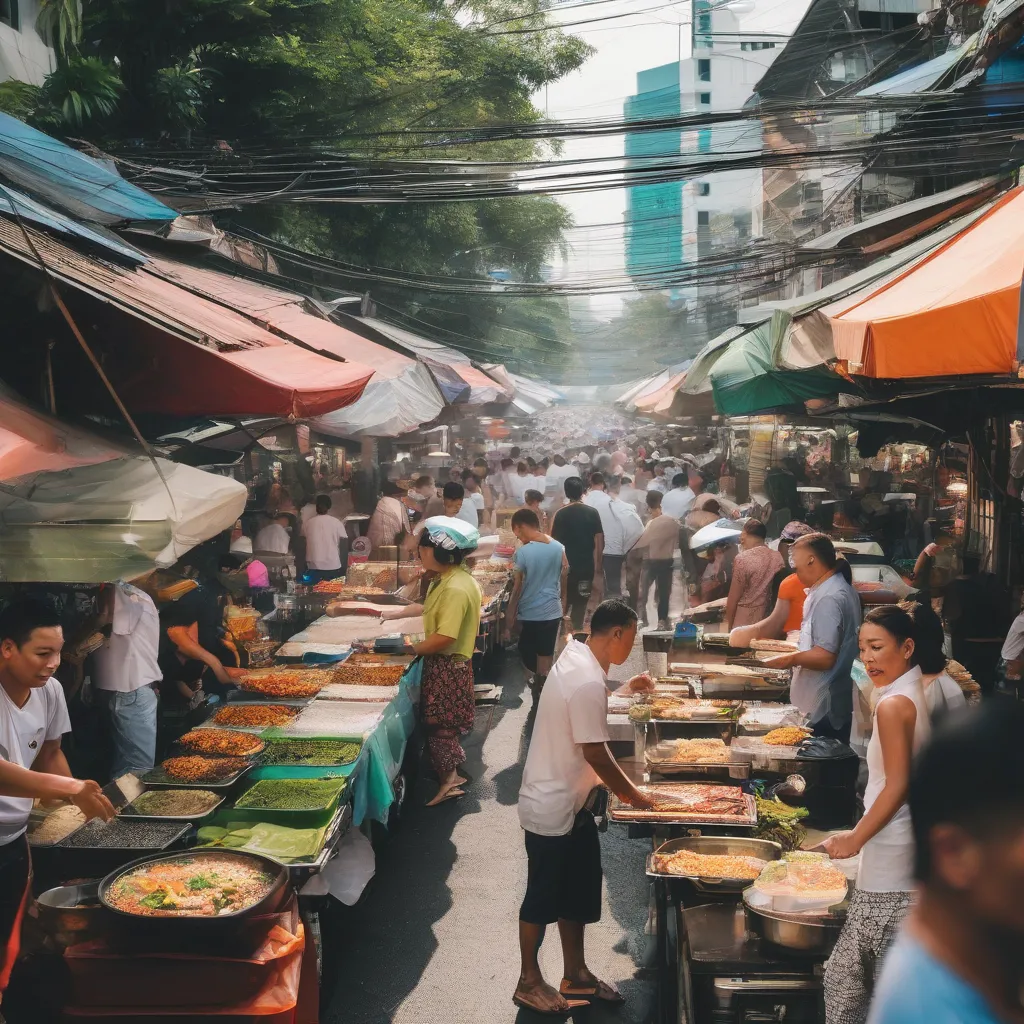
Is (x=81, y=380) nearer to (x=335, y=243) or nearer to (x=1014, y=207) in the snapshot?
(x=1014, y=207)

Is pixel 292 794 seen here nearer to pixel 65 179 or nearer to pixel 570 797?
pixel 570 797

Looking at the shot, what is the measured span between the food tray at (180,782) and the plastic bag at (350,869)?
2.39 ft

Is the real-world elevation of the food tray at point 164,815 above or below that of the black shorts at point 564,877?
above

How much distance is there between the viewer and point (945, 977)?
1.82m

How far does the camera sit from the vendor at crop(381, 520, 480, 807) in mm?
7637

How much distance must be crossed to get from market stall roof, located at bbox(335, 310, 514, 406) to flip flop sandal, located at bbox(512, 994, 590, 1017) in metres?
11.1

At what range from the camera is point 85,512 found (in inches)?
205

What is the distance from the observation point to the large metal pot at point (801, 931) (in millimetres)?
4301

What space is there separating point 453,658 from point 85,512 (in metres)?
3.43

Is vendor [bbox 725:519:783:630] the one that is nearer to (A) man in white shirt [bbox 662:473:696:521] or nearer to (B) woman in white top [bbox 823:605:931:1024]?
(B) woman in white top [bbox 823:605:931:1024]

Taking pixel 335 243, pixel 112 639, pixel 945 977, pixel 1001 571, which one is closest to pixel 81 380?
pixel 112 639

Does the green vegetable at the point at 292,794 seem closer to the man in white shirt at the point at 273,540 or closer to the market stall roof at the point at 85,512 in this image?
the market stall roof at the point at 85,512

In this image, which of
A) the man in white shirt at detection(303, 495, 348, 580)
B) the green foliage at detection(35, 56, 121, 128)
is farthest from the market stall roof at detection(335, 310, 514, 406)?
the green foliage at detection(35, 56, 121, 128)

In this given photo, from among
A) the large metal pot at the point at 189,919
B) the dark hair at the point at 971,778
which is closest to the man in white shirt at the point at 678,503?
the large metal pot at the point at 189,919
